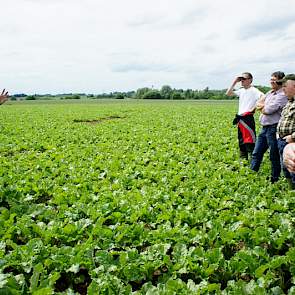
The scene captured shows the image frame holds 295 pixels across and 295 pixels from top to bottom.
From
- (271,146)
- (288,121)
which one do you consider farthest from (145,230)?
(271,146)

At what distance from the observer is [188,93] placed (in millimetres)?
94188

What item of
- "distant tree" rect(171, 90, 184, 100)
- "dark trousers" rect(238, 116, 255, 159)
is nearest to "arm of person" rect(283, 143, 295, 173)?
"dark trousers" rect(238, 116, 255, 159)

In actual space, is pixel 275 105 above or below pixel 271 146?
above

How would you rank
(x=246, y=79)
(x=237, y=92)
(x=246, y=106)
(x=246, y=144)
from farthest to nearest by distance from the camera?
(x=246, y=144) → (x=237, y=92) → (x=246, y=106) → (x=246, y=79)

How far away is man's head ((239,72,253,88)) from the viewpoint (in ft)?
25.3

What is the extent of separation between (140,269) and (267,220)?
6.80ft

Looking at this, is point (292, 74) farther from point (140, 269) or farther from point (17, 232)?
point (17, 232)

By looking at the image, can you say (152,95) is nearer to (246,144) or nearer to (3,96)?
(246,144)

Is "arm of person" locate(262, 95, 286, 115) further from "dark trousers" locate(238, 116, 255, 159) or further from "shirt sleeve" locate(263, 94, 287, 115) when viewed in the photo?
"dark trousers" locate(238, 116, 255, 159)

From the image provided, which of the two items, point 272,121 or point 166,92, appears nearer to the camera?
point 272,121

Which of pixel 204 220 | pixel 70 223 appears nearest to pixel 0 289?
pixel 70 223

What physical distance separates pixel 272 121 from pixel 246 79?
1538 mm

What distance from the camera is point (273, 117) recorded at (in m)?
6.59

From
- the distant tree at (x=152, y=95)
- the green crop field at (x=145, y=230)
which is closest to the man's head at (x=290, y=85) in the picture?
the green crop field at (x=145, y=230)
